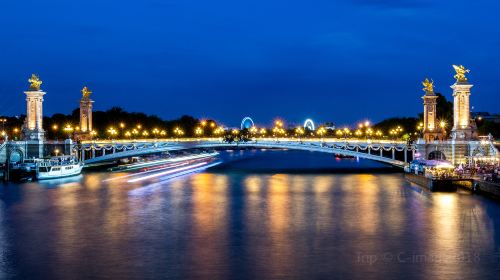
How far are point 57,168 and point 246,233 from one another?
3109cm

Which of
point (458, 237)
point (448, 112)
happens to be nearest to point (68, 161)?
point (458, 237)

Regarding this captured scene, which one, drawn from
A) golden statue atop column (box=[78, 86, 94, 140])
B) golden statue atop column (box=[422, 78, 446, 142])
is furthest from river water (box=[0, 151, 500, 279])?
golden statue atop column (box=[78, 86, 94, 140])

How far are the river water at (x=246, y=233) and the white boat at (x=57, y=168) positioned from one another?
691 cm

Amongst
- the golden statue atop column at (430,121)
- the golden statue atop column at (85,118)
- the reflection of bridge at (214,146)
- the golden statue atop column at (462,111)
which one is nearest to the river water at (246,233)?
the golden statue atop column at (462,111)

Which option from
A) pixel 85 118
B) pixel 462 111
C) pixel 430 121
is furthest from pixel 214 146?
pixel 462 111

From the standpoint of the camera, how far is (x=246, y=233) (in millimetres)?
28266

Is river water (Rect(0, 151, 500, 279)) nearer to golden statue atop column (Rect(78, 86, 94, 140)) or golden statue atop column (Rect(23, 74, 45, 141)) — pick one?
golden statue atop column (Rect(23, 74, 45, 141))

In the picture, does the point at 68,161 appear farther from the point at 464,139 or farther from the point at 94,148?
the point at 464,139

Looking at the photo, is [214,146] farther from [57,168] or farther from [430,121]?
[430,121]

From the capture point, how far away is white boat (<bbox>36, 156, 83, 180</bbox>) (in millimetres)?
54150

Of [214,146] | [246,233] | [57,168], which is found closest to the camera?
[246,233]

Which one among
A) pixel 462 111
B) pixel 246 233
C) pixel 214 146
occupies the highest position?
pixel 462 111

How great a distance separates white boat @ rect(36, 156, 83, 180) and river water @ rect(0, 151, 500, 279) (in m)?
6.91

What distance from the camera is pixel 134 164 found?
76.5m
